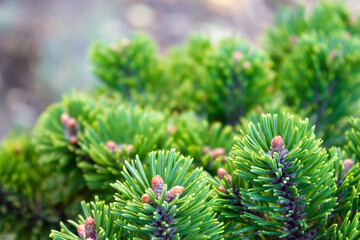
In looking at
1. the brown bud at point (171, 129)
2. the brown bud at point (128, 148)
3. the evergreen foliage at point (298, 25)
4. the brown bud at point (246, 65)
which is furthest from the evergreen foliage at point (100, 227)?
the evergreen foliage at point (298, 25)

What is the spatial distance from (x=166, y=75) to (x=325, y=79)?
0.37 metres

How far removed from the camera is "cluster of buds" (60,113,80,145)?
552mm

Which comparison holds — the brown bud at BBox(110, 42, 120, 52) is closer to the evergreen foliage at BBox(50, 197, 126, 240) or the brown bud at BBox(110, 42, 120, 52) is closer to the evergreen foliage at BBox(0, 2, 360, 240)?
the evergreen foliage at BBox(0, 2, 360, 240)

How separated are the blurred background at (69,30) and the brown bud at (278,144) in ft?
7.29

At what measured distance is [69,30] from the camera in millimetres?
2660

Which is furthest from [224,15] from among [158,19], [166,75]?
[166,75]

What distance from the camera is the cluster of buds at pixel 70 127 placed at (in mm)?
552

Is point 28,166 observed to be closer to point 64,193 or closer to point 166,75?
point 64,193

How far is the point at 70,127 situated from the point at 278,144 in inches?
14.2

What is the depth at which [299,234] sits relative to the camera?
40 cm

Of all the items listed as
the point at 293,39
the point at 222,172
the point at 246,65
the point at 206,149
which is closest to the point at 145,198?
the point at 222,172

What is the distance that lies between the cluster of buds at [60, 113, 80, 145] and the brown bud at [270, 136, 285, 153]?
1.12 feet

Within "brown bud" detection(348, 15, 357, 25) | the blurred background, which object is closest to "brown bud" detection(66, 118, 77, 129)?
"brown bud" detection(348, 15, 357, 25)

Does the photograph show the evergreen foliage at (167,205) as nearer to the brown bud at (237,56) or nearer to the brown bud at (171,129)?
the brown bud at (171,129)
